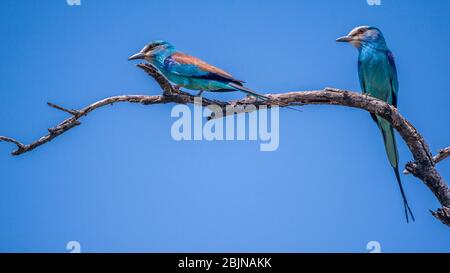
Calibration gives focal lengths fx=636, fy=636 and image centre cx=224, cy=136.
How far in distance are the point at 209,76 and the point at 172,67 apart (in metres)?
0.41

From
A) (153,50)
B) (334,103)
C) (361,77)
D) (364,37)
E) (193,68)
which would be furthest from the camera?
(361,77)

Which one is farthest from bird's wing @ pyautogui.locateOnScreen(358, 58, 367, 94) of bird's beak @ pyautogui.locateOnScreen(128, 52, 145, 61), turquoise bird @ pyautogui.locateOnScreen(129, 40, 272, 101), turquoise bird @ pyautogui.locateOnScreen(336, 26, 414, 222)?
bird's beak @ pyautogui.locateOnScreen(128, 52, 145, 61)

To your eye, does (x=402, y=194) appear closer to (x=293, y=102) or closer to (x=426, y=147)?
(x=426, y=147)

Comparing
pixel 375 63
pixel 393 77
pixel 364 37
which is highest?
pixel 364 37

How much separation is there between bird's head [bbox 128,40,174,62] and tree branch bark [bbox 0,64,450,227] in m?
0.73

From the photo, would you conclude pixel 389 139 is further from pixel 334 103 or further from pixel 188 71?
pixel 188 71

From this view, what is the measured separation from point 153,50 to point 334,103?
1821mm

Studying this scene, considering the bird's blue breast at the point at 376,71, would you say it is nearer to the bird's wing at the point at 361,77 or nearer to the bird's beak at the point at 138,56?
the bird's wing at the point at 361,77

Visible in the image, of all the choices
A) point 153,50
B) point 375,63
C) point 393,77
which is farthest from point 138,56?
point 393,77

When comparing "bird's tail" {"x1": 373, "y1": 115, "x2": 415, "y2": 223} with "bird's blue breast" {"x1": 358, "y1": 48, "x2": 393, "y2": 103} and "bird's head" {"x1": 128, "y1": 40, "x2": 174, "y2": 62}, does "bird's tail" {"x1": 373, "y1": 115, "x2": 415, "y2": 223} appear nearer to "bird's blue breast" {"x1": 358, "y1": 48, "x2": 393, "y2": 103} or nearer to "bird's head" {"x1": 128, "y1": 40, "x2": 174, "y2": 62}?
"bird's blue breast" {"x1": 358, "y1": 48, "x2": 393, "y2": 103}

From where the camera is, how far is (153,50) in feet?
19.9

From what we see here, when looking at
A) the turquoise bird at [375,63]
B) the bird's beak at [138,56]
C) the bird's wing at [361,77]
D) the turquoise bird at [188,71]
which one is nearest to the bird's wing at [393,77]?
the turquoise bird at [375,63]
